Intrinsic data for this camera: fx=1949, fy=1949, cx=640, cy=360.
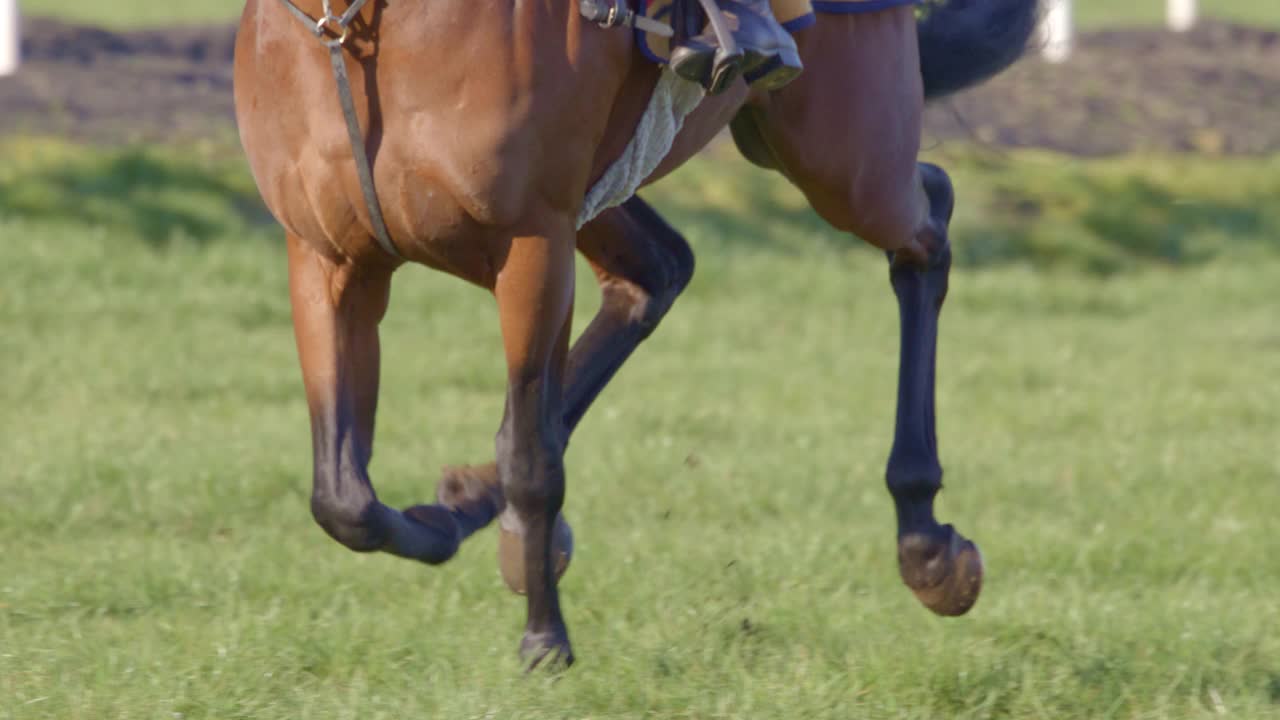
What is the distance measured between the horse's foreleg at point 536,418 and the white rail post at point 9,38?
953cm

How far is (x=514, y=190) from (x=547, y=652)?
973 mm

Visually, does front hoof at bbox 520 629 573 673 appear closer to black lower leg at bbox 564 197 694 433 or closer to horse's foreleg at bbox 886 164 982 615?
black lower leg at bbox 564 197 694 433

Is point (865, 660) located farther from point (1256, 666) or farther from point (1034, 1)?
point (1034, 1)

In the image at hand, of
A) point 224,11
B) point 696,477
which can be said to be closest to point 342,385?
point 696,477

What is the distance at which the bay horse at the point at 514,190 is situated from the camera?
141 inches

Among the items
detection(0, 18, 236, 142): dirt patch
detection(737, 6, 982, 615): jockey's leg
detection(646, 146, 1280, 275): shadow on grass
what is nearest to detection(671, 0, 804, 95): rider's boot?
detection(737, 6, 982, 615): jockey's leg

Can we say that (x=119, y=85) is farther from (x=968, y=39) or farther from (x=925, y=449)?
(x=925, y=449)

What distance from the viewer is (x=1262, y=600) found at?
5.08 meters

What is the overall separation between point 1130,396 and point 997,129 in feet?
19.5

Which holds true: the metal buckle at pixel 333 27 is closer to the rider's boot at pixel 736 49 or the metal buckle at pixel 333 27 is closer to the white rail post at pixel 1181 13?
the rider's boot at pixel 736 49

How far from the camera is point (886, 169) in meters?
4.68

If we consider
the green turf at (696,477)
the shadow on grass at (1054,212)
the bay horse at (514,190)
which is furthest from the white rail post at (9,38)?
the bay horse at (514,190)

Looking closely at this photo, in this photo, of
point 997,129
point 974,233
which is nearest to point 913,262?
point 974,233

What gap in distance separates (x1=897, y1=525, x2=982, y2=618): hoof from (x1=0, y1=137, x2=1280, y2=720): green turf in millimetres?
95
